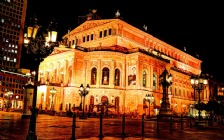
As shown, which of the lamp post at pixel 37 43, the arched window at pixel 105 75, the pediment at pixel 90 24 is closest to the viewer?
the lamp post at pixel 37 43

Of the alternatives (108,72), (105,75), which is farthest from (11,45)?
(108,72)

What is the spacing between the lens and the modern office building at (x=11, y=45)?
89250mm

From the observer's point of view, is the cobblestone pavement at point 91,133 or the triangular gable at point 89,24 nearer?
the cobblestone pavement at point 91,133

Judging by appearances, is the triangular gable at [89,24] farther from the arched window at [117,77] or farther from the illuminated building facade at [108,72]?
the arched window at [117,77]

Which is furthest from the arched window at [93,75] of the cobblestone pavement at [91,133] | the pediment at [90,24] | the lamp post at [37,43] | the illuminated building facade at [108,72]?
the lamp post at [37,43]

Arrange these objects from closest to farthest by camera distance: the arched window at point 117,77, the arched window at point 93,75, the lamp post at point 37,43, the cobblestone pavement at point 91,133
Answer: the cobblestone pavement at point 91,133, the lamp post at point 37,43, the arched window at point 117,77, the arched window at point 93,75

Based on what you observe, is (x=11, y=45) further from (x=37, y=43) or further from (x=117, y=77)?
(x=37, y=43)

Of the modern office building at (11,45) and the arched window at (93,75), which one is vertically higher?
the modern office building at (11,45)

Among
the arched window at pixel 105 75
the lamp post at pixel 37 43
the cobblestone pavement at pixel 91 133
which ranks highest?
the arched window at pixel 105 75

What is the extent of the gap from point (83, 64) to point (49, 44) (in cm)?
4195

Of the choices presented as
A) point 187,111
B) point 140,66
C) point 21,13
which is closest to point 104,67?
point 140,66

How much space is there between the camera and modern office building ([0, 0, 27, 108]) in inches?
3514

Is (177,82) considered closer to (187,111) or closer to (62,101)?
(187,111)

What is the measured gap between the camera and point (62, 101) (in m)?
49.8
